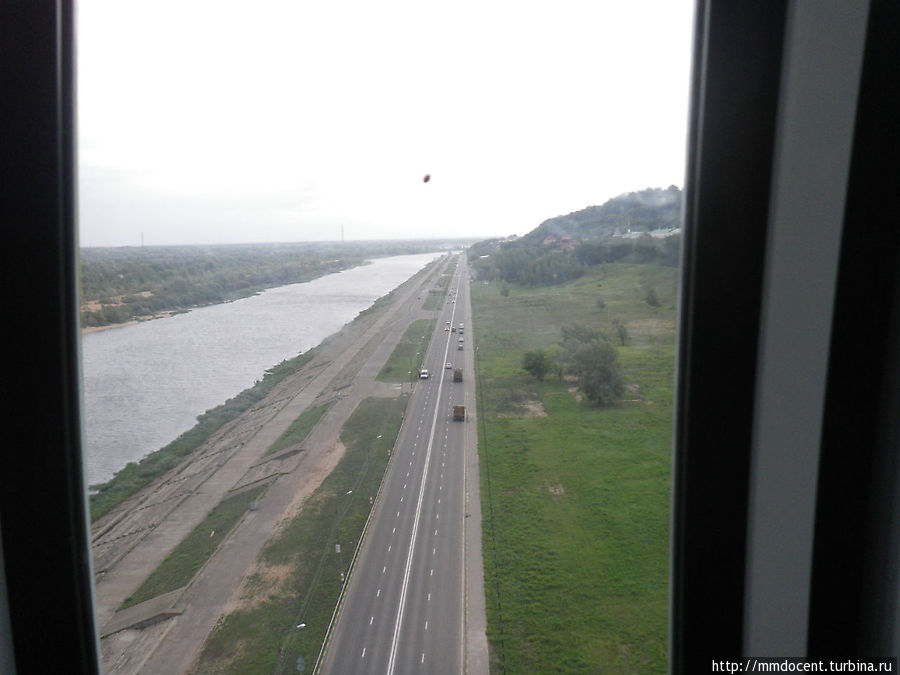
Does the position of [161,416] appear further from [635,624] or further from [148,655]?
[635,624]

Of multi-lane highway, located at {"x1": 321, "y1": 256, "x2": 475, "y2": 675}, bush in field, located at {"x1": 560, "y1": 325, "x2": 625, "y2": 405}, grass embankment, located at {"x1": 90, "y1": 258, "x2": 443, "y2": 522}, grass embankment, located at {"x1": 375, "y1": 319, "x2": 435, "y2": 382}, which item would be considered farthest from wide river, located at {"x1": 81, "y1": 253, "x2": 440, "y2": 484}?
bush in field, located at {"x1": 560, "y1": 325, "x2": 625, "y2": 405}

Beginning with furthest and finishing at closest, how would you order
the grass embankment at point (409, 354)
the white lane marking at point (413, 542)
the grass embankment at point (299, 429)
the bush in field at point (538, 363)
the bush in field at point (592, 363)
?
the grass embankment at point (409, 354)
the grass embankment at point (299, 429)
the bush in field at point (538, 363)
the white lane marking at point (413, 542)
the bush in field at point (592, 363)

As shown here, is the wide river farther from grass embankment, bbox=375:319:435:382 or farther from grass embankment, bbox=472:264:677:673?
grass embankment, bbox=472:264:677:673

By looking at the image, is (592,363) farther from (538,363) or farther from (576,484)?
(576,484)

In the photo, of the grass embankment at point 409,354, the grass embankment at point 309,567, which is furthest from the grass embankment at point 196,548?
the grass embankment at point 409,354

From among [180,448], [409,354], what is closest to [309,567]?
[180,448]

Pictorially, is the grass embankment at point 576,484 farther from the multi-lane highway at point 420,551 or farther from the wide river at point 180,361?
the wide river at point 180,361
